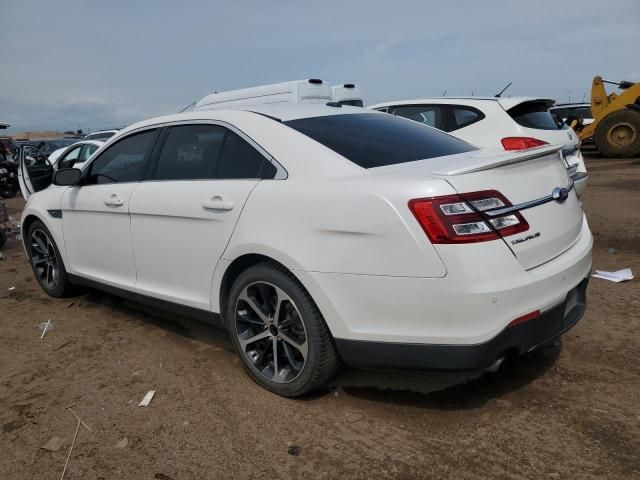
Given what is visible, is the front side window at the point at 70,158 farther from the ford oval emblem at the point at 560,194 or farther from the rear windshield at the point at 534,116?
the ford oval emblem at the point at 560,194

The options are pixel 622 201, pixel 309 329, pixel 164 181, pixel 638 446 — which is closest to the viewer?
pixel 638 446

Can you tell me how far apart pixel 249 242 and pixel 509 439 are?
1593 mm

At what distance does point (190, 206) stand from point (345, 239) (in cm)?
117

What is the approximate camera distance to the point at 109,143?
4141 millimetres

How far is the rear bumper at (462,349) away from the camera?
2316mm

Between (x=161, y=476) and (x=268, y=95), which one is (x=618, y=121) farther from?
(x=161, y=476)

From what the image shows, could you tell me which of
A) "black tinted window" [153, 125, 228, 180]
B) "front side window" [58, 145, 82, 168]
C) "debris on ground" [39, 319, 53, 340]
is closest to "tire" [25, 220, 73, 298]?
"debris on ground" [39, 319, 53, 340]

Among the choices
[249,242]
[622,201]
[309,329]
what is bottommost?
[622,201]

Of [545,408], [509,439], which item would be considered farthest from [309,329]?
[545,408]

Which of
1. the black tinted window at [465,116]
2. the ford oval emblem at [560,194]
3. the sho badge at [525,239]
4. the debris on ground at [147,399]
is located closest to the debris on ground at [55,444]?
the debris on ground at [147,399]

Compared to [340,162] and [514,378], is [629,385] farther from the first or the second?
[340,162]

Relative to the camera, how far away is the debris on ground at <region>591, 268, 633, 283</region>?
15.0ft

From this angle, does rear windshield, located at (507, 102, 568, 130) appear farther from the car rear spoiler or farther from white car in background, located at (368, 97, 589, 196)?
the car rear spoiler

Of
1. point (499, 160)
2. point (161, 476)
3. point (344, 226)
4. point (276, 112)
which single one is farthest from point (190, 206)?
point (499, 160)
